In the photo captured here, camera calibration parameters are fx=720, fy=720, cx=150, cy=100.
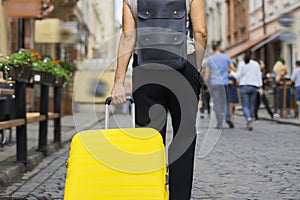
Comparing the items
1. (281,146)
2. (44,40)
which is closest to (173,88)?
(281,146)

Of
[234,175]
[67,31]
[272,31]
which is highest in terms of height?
[272,31]

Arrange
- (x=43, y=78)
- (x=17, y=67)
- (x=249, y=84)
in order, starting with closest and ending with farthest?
(x=17, y=67) < (x=43, y=78) < (x=249, y=84)

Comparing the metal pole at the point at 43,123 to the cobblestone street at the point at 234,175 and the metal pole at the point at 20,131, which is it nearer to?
the cobblestone street at the point at 234,175

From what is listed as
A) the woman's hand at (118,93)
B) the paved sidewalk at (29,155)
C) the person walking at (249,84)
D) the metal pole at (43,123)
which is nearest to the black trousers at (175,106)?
the woman's hand at (118,93)

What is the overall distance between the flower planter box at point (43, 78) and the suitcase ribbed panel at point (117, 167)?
16.4 feet

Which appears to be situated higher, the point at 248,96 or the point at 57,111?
the point at 248,96

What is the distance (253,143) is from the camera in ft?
36.9

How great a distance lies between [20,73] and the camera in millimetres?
7684

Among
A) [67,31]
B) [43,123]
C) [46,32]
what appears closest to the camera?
[43,123]

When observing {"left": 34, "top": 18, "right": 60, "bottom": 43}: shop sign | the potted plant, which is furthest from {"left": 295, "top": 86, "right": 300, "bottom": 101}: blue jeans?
the potted plant

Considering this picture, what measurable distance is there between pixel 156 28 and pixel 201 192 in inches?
94.2

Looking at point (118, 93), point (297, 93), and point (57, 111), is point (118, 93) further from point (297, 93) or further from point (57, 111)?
point (297, 93)

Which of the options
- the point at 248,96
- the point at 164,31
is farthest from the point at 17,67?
the point at 248,96

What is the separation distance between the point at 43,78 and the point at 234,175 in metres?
3.10
